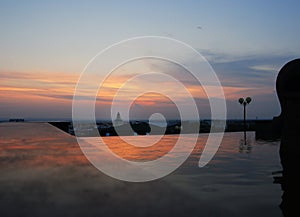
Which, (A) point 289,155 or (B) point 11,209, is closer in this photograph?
(B) point 11,209

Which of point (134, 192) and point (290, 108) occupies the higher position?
point (290, 108)

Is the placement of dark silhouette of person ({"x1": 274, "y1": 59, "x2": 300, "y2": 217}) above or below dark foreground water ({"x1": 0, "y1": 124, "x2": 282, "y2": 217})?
above

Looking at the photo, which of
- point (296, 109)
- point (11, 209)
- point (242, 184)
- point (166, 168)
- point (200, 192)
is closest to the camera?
point (11, 209)

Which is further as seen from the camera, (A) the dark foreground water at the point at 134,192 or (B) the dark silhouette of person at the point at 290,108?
(B) the dark silhouette of person at the point at 290,108

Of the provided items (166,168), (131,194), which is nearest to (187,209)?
(131,194)

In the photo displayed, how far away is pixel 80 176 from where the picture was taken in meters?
6.76

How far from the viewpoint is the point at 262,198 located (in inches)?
205

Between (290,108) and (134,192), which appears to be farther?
(290,108)

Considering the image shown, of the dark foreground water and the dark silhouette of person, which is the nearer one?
the dark foreground water

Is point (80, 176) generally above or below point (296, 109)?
below

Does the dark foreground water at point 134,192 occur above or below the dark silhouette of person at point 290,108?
Answer: below

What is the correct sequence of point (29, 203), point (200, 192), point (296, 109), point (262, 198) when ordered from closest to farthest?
point (29, 203)
point (262, 198)
point (200, 192)
point (296, 109)

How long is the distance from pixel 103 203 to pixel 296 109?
8748mm

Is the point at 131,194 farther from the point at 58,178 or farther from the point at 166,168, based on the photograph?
the point at 166,168
